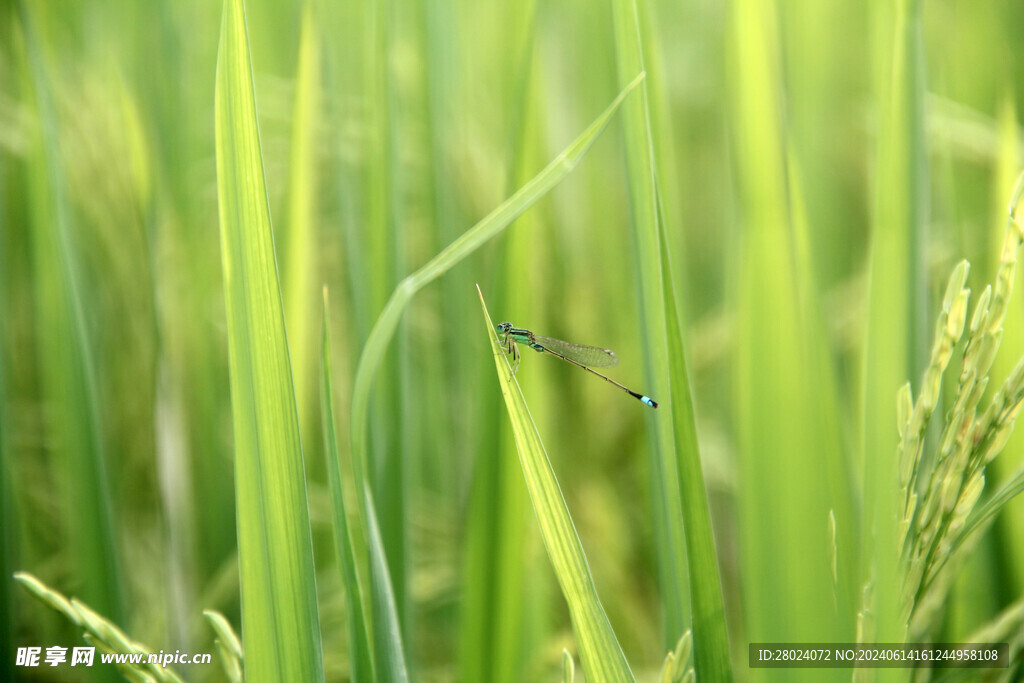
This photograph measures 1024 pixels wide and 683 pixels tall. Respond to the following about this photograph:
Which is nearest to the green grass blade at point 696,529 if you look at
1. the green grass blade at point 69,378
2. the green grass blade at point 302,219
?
the green grass blade at point 302,219

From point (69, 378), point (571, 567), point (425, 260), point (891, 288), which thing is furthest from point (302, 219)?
point (891, 288)

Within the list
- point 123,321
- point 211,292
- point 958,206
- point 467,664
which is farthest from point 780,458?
point 123,321

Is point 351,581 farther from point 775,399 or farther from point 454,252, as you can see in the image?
point 775,399

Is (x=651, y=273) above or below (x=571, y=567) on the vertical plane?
above

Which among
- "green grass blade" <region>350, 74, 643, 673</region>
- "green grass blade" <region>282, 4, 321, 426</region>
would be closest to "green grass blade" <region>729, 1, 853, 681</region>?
"green grass blade" <region>350, 74, 643, 673</region>

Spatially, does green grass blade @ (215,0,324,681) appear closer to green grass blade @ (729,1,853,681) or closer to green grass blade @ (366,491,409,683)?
green grass blade @ (366,491,409,683)

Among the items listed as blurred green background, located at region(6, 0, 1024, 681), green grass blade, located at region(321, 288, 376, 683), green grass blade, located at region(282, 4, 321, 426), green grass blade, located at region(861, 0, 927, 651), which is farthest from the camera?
green grass blade, located at region(282, 4, 321, 426)

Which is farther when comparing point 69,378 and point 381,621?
point 69,378
